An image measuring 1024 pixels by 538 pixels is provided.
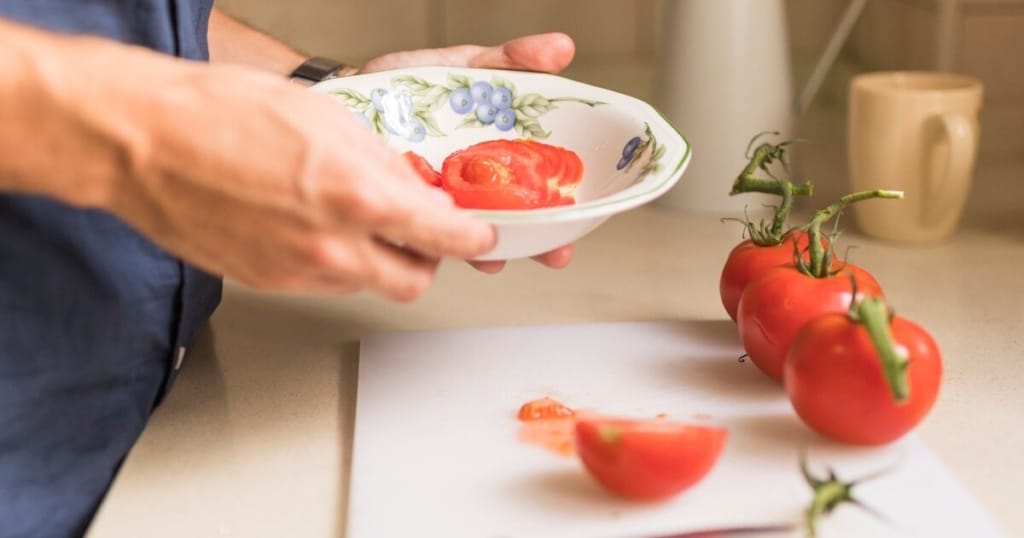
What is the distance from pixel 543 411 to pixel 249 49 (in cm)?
43

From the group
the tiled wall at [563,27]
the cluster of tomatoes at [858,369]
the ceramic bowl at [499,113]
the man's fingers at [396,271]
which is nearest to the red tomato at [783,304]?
the cluster of tomatoes at [858,369]

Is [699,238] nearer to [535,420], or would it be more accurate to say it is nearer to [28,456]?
[535,420]

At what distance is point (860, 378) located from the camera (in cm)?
60

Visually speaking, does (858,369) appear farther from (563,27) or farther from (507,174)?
(563,27)

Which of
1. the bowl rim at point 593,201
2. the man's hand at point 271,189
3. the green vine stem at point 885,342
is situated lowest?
the green vine stem at point 885,342

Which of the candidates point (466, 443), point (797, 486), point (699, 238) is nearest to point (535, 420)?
point (466, 443)

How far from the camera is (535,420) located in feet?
2.23

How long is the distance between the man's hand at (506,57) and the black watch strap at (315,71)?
31 millimetres

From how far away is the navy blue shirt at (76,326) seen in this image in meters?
0.63

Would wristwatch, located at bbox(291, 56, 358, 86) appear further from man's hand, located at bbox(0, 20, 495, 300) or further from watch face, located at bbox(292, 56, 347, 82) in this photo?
man's hand, located at bbox(0, 20, 495, 300)

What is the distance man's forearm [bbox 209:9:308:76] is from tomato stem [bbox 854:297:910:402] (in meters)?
0.52

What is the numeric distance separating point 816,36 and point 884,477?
892 millimetres

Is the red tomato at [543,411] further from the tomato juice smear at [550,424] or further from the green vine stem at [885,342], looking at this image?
the green vine stem at [885,342]

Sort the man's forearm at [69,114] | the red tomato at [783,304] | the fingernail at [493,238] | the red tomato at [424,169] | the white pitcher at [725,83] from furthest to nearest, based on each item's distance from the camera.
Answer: the white pitcher at [725,83] < the red tomato at [424,169] < the red tomato at [783,304] < the fingernail at [493,238] < the man's forearm at [69,114]
